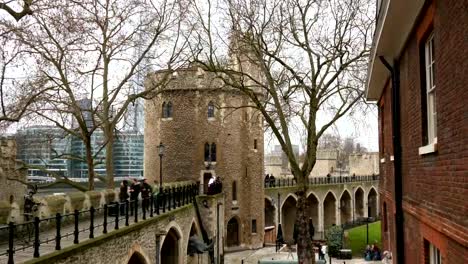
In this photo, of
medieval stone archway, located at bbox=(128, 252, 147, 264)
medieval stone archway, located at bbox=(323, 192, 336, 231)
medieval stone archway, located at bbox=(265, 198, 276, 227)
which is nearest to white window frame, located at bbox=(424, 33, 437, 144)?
medieval stone archway, located at bbox=(128, 252, 147, 264)

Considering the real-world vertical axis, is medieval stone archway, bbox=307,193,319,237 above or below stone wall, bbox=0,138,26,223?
below

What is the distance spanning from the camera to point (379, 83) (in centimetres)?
1249

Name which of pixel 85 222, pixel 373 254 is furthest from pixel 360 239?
pixel 85 222

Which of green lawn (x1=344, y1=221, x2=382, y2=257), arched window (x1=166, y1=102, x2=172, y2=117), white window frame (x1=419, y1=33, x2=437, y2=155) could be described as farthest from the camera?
green lawn (x1=344, y1=221, x2=382, y2=257)

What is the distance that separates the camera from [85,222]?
15773 mm

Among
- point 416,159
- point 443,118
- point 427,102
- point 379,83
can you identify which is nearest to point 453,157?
point 443,118

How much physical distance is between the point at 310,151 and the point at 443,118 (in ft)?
44.6

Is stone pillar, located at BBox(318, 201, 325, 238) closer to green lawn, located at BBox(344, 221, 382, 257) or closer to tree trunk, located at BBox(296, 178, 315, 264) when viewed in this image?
green lawn, located at BBox(344, 221, 382, 257)

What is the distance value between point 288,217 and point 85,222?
36.1m

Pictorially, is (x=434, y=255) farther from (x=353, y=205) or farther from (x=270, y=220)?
(x=353, y=205)

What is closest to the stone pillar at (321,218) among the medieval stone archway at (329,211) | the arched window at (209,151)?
the medieval stone archway at (329,211)

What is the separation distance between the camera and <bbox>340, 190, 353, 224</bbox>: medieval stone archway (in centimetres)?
5722

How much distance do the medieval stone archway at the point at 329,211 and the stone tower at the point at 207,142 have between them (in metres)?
22.9

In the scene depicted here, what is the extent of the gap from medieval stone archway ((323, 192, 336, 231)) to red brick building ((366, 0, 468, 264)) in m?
46.2
